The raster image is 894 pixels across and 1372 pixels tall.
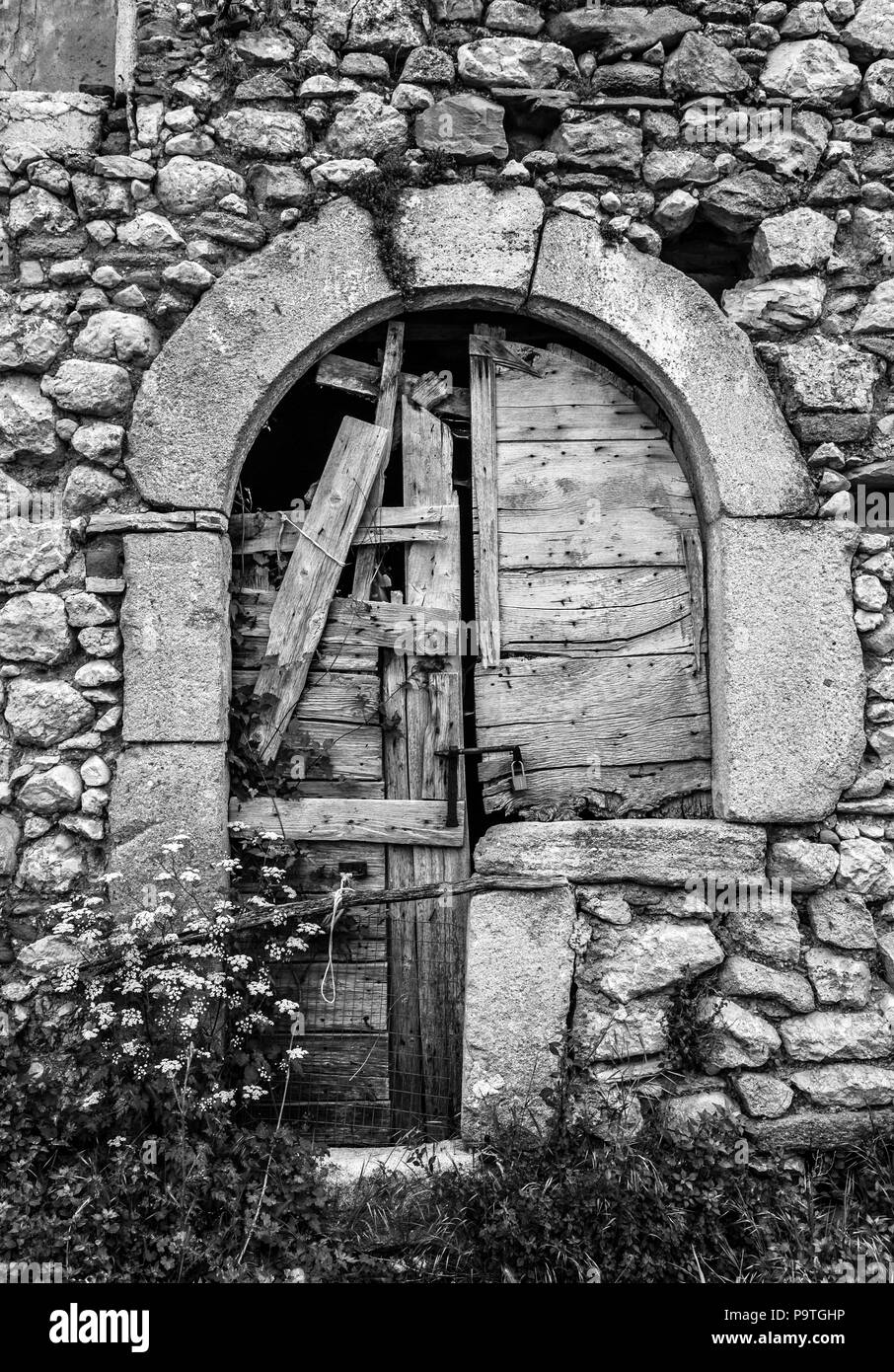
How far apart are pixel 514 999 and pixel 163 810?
4.03ft

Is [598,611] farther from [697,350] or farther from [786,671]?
[697,350]

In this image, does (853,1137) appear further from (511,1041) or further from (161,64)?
(161,64)

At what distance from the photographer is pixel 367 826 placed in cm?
314

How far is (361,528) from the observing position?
10.6ft

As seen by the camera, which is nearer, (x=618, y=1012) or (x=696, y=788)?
(x=618, y=1012)

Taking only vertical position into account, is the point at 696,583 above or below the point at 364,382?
below

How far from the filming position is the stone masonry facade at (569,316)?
289 centimetres

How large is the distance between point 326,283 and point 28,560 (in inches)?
50.8

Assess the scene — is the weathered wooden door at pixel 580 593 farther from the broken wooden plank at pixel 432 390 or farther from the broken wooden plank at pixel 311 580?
the broken wooden plank at pixel 311 580

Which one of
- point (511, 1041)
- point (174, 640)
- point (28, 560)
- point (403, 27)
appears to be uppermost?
point (403, 27)

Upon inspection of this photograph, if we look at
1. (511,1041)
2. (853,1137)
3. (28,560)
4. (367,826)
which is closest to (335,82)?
(28,560)

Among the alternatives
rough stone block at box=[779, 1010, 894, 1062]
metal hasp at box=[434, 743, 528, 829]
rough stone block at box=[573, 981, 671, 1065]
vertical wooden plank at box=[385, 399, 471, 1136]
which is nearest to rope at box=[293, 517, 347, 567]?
vertical wooden plank at box=[385, 399, 471, 1136]

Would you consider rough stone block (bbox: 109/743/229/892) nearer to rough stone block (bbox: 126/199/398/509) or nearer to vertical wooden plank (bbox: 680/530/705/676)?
rough stone block (bbox: 126/199/398/509)

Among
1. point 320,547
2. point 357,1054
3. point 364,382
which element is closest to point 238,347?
point 364,382
